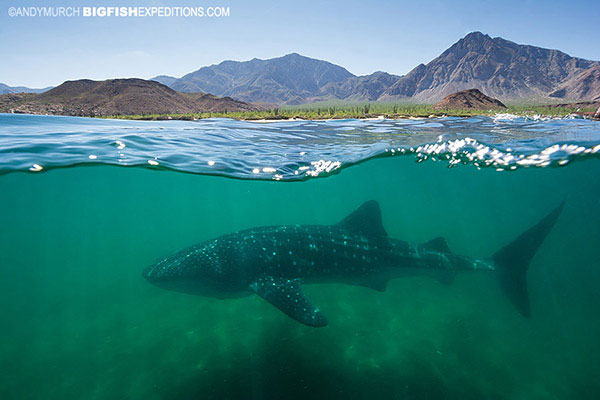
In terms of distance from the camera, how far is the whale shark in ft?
23.5

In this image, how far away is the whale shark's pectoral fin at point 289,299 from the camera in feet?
18.4

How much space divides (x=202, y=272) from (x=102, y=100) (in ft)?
303

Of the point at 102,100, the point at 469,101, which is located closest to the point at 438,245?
the point at 469,101

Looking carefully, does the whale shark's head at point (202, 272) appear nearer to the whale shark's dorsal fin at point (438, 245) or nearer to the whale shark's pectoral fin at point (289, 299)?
the whale shark's pectoral fin at point (289, 299)

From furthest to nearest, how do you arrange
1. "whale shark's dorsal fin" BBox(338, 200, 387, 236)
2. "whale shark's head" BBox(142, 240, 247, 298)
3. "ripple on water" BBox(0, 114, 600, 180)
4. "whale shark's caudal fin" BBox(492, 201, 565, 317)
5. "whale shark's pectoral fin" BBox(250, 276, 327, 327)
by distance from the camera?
"ripple on water" BBox(0, 114, 600, 180) < "whale shark's dorsal fin" BBox(338, 200, 387, 236) < "whale shark's caudal fin" BBox(492, 201, 565, 317) < "whale shark's head" BBox(142, 240, 247, 298) < "whale shark's pectoral fin" BBox(250, 276, 327, 327)

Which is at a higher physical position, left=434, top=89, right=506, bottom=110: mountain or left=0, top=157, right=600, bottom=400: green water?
left=434, top=89, right=506, bottom=110: mountain

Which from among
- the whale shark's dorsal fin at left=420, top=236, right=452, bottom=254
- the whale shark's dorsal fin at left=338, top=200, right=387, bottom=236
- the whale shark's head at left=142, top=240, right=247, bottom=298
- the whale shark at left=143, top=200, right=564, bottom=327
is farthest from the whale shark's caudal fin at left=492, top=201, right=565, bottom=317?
the whale shark's head at left=142, top=240, right=247, bottom=298

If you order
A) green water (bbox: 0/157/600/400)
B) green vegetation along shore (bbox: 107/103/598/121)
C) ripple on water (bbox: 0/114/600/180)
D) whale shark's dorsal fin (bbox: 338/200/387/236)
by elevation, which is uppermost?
green vegetation along shore (bbox: 107/103/598/121)

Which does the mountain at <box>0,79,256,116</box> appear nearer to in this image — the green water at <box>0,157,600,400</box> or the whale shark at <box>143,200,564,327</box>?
the green water at <box>0,157,600,400</box>

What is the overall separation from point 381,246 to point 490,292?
12.0 m

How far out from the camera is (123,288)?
14.1m

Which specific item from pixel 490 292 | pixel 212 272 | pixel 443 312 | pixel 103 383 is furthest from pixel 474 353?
pixel 103 383

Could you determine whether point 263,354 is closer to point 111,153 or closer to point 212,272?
point 212,272

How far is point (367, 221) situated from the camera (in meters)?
8.14
